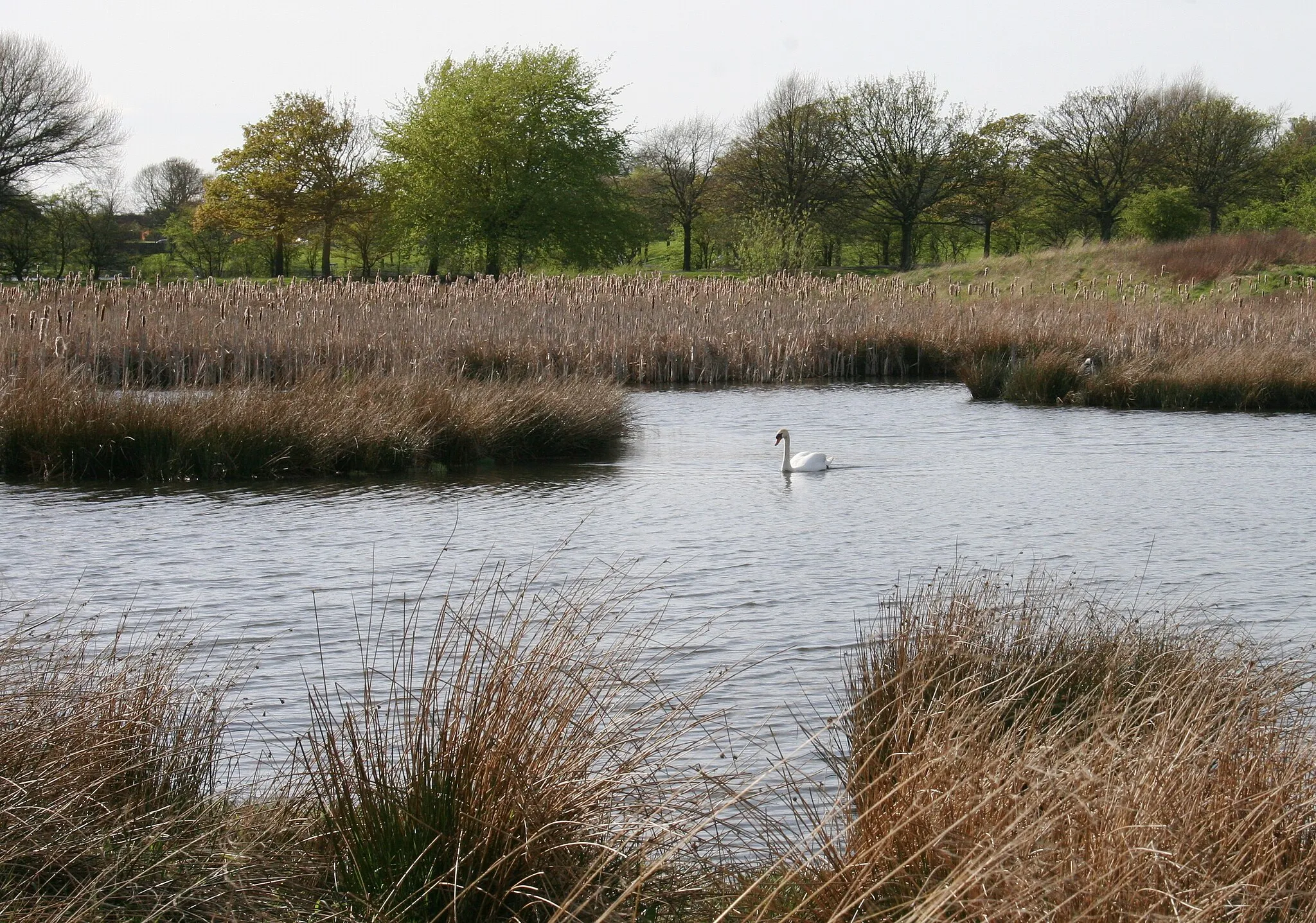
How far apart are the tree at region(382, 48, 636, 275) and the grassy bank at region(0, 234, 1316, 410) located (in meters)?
19.4

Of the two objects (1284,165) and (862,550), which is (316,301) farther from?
(1284,165)

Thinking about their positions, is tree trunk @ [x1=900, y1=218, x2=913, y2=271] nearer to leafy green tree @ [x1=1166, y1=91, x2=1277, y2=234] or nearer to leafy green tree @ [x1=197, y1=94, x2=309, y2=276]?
leafy green tree @ [x1=1166, y1=91, x2=1277, y2=234]

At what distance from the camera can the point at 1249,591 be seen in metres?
9.77

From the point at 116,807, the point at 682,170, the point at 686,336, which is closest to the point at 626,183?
the point at 682,170

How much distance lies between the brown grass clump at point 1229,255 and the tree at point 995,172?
60.3 ft

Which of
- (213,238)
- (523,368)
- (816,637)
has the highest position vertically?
(213,238)

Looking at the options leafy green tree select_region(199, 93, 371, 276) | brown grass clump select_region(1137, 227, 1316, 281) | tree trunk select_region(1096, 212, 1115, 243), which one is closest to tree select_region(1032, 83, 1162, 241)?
tree trunk select_region(1096, 212, 1115, 243)

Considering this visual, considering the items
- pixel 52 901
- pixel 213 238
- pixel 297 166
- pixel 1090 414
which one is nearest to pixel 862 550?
pixel 52 901

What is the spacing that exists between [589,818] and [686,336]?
73.6ft

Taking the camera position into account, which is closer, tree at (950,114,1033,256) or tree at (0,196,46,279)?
tree at (0,196,46,279)

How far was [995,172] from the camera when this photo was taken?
63844mm

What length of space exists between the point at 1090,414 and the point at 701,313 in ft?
30.2

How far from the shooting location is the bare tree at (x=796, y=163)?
207 ft

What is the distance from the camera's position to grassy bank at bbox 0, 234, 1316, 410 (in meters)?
20.3
